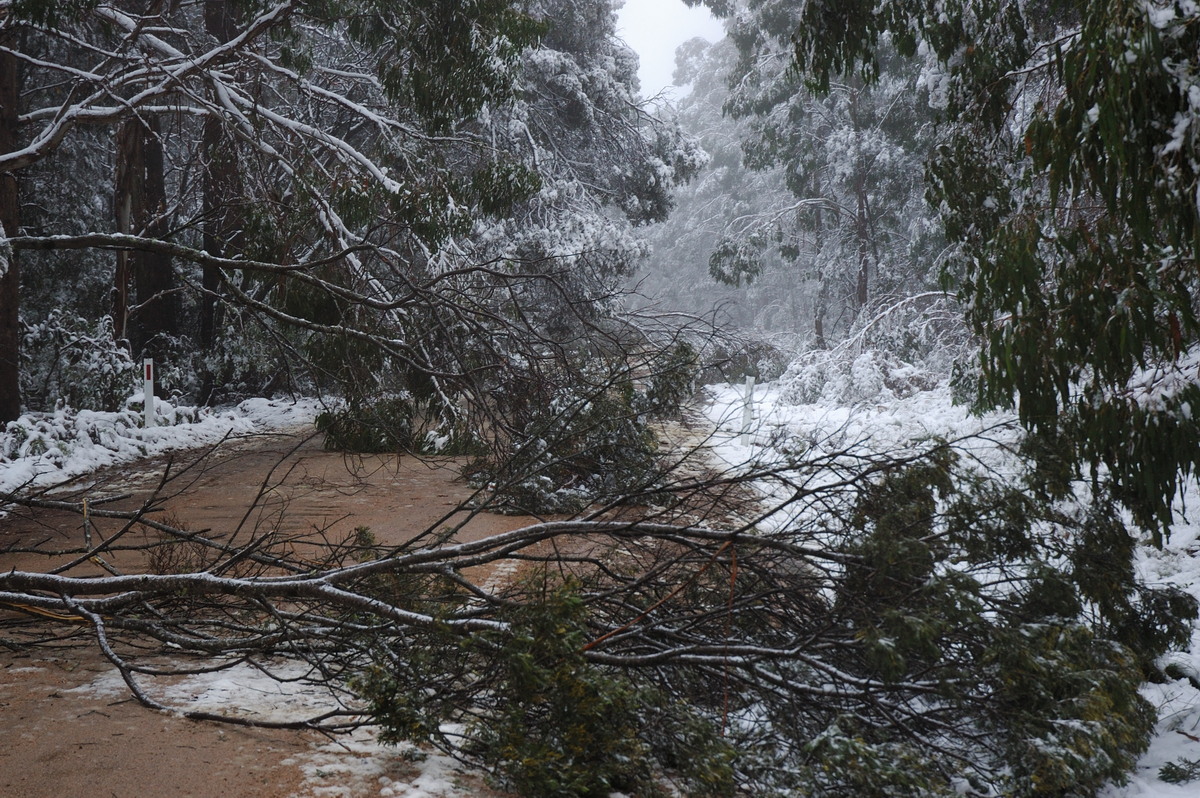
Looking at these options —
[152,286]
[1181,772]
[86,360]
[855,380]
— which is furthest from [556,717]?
[152,286]

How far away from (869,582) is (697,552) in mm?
720

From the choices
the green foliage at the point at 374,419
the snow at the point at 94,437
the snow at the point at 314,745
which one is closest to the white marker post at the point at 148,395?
the snow at the point at 94,437

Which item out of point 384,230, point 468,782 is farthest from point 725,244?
point 468,782

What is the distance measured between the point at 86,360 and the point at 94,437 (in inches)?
117

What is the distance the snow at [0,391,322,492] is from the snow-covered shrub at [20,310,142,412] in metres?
0.56

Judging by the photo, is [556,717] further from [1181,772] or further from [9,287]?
[9,287]

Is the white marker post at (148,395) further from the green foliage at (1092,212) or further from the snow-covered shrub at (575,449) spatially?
the green foliage at (1092,212)

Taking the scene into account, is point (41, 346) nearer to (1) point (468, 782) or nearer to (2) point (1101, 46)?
(1) point (468, 782)

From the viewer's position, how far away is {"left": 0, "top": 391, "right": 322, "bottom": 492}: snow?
10477mm

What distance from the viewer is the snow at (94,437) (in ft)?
34.4

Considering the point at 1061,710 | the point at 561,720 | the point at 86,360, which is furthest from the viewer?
the point at 86,360

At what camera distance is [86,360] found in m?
14.8

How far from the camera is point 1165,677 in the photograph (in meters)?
4.84

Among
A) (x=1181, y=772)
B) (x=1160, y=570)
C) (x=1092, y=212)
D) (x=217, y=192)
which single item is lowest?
(x=1181, y=772)
